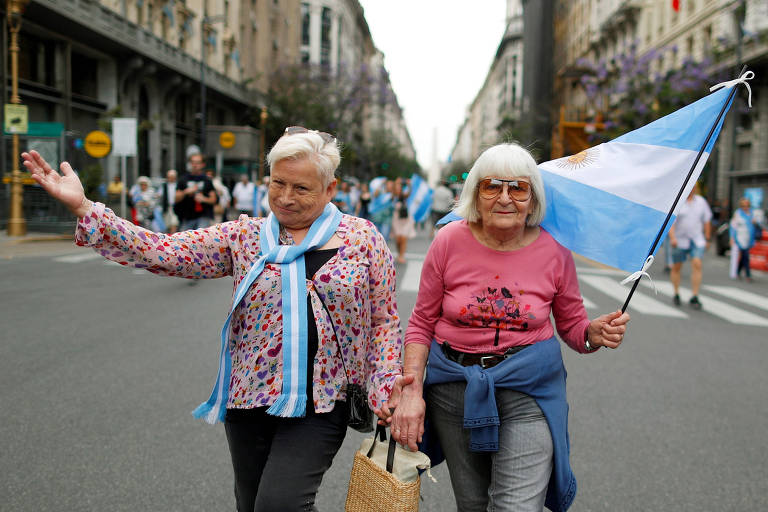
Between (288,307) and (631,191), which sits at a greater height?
(631,191)

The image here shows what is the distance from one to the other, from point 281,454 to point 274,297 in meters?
0.51

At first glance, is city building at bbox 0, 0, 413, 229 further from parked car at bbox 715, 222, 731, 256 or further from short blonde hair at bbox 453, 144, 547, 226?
short blonde hair at bbox 453, 144, 547, 226

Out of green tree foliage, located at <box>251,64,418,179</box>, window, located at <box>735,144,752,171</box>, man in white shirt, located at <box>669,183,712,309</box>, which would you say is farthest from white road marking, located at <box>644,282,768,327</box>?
green tree foliage, located at <box>251,64,418,179</box>

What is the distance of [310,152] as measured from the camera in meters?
2.47

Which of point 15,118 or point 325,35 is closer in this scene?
point 15,118

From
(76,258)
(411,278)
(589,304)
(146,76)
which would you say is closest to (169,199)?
(76,258)

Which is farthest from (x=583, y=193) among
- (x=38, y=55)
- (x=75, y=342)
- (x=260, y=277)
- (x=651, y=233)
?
(x=38, y=55)

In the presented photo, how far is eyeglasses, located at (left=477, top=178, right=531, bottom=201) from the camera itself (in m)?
2.51

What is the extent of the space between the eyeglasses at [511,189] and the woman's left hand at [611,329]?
0.49 metres

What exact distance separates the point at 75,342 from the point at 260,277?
511cm

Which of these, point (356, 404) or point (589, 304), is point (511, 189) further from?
point (589, 304)

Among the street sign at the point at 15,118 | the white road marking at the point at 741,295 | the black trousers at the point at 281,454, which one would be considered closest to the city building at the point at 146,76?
the street sign at the point at 15,118

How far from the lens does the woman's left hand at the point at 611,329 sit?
95.2 inches

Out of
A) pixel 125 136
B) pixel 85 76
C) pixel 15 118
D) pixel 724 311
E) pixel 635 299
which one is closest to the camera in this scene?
pixel 724 311
